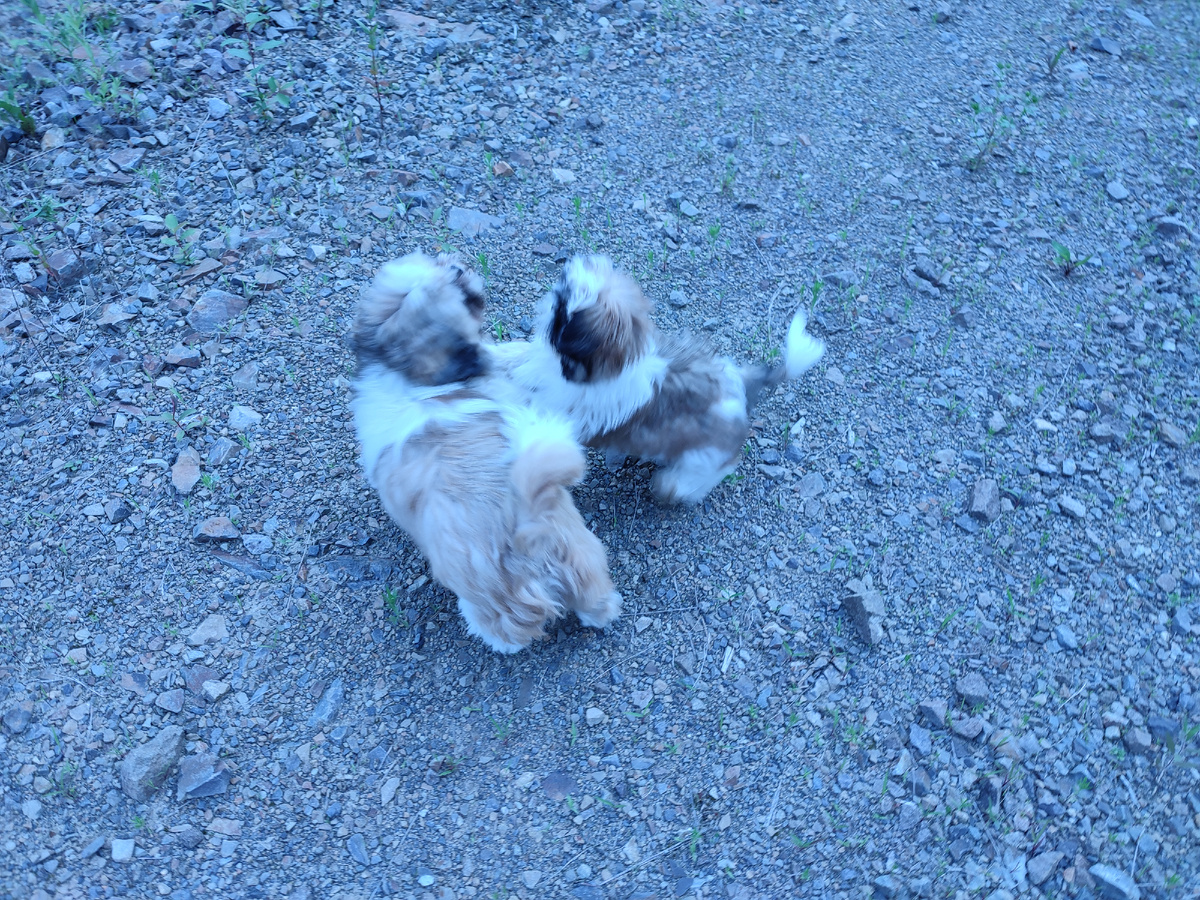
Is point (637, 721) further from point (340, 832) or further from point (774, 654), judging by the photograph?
point (340, 832)

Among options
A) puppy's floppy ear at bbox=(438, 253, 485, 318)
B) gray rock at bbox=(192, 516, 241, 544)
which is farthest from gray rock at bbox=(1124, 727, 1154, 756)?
gray rock at bbox=(192, 516, 241, 544)

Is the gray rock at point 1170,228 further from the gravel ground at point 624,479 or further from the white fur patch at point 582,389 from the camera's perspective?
the white fur patch at point 582,389

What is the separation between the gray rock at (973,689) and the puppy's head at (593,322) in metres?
1.61

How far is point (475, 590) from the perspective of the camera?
8.38 feet

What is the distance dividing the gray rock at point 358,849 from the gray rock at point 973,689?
6.65ft

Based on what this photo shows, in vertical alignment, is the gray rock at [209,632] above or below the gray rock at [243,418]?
below

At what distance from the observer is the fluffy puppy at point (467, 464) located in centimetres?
248

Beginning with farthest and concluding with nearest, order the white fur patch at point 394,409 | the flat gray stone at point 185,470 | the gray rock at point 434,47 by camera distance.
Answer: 1. the gray rock at point 434,47
2. the flat gray stone at point 185,470
3. the white fur patch at point 394,409

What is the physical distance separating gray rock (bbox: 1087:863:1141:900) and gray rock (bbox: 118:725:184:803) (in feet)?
9.48

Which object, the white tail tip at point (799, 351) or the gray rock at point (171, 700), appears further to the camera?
the white tail tip at point (799, 351)

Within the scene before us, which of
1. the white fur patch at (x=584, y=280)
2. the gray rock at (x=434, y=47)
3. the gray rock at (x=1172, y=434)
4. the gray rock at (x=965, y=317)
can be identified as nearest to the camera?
the white fur patch at (x=584, y=280)

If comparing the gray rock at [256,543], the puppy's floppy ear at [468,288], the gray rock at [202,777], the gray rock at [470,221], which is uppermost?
the puppy's floppy ear at [468,288]

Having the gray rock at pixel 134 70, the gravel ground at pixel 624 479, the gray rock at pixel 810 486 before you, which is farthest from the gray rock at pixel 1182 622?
the gray rock at pixel 134 70

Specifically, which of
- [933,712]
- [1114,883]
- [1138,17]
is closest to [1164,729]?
[1114,883]
